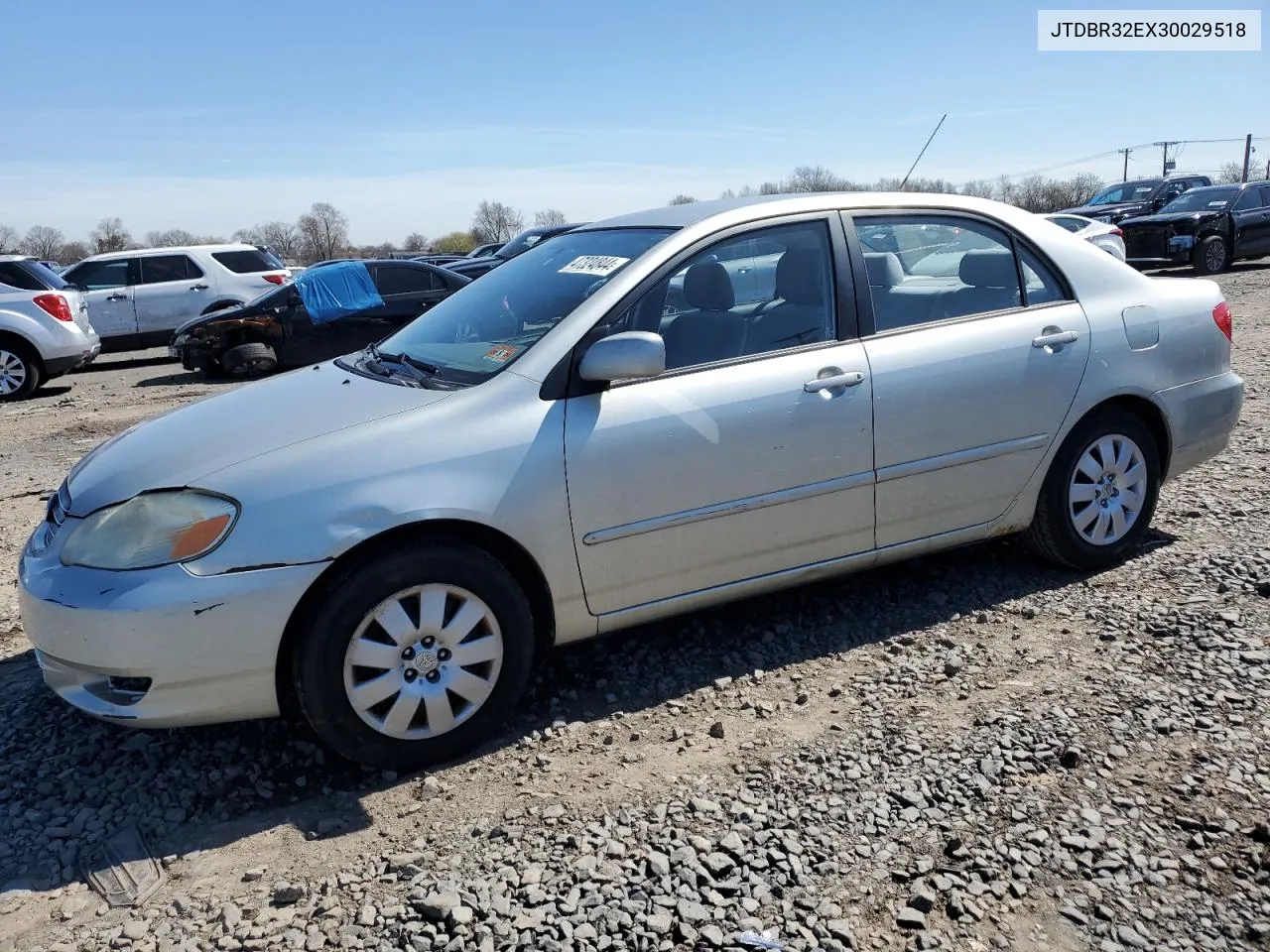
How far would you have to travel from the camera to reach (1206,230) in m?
19.1

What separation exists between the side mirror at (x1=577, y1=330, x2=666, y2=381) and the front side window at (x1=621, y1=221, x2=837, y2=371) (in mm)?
227

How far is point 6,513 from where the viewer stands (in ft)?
20.9

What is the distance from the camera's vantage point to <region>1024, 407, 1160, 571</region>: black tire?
4258mm

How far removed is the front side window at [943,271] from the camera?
3.96 m

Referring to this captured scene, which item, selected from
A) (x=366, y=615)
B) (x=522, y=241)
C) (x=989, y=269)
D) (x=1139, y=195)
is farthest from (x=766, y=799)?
(x=1139, y=195)

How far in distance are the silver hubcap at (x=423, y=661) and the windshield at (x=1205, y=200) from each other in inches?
811

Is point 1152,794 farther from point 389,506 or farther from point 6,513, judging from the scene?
point 6,513

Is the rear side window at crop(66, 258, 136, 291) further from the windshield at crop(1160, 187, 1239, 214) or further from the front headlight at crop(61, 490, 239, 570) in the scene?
the windshield at crop(1160, 187, 1239, 214)

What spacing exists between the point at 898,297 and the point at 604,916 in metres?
2.57

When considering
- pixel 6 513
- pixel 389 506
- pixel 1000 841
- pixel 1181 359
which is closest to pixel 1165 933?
pixel 1000 841

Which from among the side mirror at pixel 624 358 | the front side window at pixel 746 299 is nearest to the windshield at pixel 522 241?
the front side window at pixel 746 299

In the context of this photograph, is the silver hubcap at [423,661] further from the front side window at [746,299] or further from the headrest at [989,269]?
the headrest at [989,269]

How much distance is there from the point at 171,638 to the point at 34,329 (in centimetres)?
1105

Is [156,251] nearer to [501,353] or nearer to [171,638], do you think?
[501,353]
